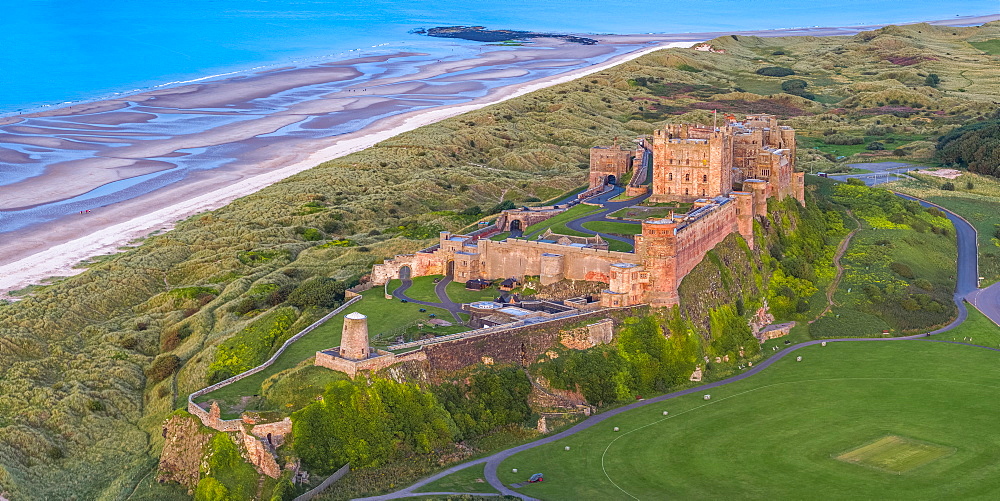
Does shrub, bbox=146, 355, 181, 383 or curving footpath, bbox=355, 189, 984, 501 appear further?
shrub, bbox=146, 355, 181, 383

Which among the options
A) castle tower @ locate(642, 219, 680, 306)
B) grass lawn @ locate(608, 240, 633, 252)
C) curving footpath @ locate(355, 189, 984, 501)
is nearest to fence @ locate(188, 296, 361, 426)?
curving footpath @ locate(355, 189, 984, 501)

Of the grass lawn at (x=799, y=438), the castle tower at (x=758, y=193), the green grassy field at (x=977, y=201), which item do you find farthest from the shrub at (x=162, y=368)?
the green grassy field at (x=977, y=201)

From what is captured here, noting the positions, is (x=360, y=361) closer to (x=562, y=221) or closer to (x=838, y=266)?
(x=562, y=221)

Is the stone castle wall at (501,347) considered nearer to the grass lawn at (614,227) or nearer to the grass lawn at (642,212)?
the grass lawn at (614,227)

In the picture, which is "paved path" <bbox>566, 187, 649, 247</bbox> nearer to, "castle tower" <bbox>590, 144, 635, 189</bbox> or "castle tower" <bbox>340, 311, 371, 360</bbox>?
"castle tower" <bbox>590, 144, 635, 189</bbox>

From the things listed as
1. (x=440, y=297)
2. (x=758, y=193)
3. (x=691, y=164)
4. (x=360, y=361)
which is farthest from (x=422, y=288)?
(x=758, y=193)

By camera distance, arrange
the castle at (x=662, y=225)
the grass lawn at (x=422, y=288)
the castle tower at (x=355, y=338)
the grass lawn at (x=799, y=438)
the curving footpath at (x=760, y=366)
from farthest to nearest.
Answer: the grass lawn at (x=422, y=288) < the castle at (x=662, y=225) < the castle tower at (x=355, y=338) < the curving footpath at (x=760, y=366) < the grass lawn at (x=799, y=438)
